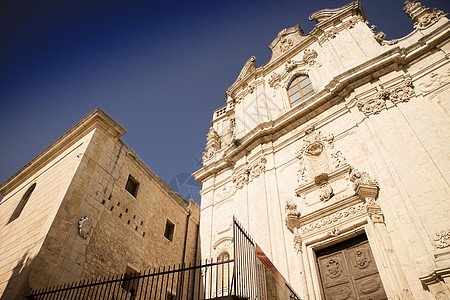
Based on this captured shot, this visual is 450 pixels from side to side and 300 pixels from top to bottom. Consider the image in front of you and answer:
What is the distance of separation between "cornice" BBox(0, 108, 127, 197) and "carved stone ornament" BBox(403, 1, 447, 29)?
38.1 ft

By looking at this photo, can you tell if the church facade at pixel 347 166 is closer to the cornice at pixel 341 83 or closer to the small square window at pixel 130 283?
the cornice at pixel 341 83

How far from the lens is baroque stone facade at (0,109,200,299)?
26.1ft

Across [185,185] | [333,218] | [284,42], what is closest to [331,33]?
[284,42]

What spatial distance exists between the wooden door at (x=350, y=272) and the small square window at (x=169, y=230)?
6.72 meters

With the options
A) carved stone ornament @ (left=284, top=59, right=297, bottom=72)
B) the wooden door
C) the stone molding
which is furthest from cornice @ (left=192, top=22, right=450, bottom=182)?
the wooden door

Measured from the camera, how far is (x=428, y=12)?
11.1 meters

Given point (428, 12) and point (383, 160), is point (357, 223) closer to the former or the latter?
point (383, 160)

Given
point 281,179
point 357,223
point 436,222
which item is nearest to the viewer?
point 436,222

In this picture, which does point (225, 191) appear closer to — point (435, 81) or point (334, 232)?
point (334, 232)

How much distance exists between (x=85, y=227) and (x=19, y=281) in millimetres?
1972

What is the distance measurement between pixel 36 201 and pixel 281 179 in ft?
27.3

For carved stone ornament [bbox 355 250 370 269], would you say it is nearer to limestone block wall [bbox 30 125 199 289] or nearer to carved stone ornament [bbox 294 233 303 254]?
carved stone ornament [bbox 294 233 303 254]

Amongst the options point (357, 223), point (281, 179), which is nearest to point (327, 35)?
point (281, 179)

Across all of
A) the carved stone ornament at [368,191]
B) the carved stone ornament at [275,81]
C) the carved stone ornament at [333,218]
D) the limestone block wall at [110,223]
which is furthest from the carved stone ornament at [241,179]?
the carved stone ornament at [275,81]
